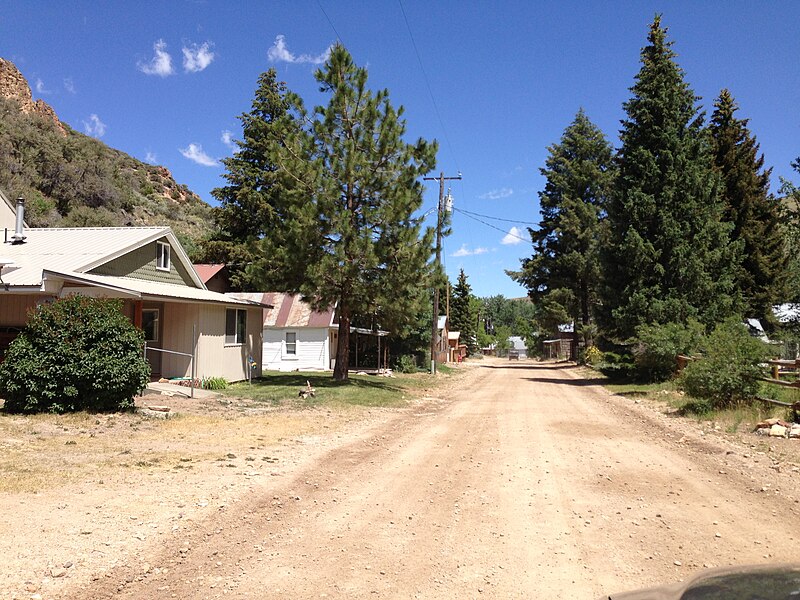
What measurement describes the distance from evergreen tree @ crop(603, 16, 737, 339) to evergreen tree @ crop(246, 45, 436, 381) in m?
9.65

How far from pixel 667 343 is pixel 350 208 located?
39.9ft

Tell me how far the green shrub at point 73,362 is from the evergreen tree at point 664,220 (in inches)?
750

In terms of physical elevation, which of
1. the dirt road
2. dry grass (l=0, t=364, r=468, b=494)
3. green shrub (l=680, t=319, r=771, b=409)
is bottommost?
the dirt road

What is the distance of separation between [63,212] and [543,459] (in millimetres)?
45480

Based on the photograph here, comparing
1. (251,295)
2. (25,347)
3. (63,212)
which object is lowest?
(25,347)

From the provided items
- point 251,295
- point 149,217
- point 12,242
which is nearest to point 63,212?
point 149,217

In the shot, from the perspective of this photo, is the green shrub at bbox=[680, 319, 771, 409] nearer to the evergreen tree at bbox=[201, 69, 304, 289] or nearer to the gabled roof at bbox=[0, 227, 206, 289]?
the gabled roof at bbox=[0, 227, 206, 289]

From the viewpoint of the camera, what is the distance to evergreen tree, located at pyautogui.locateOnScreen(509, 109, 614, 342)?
1657 inches

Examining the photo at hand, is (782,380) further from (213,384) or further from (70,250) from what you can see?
(70,250)

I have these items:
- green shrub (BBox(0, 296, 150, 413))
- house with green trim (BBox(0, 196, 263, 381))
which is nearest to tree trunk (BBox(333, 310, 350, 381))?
house with green trim (BBox(0, 196, 263, 381))

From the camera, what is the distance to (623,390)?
22625mm

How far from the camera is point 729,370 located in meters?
14.1

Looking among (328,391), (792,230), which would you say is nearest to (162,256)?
(328,391)

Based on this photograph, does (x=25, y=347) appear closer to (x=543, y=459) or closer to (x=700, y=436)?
(x=543, y=459)
